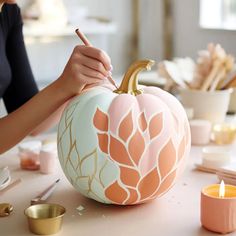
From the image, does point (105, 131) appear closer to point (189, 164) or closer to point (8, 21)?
point (189, 164)

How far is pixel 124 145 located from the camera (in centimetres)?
95

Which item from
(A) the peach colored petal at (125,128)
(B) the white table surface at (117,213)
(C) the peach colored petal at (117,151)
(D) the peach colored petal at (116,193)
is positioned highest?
(A) the peach colored petal at (125,128)

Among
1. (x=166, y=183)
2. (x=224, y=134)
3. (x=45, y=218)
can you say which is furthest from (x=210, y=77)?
(x=45, y=218)

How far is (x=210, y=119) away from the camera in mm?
1654

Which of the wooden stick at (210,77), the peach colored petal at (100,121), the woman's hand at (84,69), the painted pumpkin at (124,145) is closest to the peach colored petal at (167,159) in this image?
the painted pumpkin at (124,145)

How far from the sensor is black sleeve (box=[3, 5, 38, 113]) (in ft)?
5.44

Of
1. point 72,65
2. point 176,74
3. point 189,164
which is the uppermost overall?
point 72,65

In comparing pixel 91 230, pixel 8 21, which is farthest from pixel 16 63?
pixel 91 230

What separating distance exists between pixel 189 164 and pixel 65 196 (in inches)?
14.0

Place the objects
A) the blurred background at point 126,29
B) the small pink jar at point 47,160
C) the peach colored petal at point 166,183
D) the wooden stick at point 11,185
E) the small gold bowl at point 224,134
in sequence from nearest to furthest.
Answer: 1. the peach colored petal at point 166,183
2. the wooden stick at point 11,185
3. the small pink jar at point 47,160
4. the small gold bowl at point 224,134
5. the blurred background at point 126,29

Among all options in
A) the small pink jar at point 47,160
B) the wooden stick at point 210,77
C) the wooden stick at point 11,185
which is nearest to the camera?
the wooden stick at point 11,185

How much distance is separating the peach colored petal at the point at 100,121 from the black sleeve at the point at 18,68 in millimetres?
758

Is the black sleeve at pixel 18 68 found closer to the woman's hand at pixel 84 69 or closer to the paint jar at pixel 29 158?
the paint jar at pixel 29 158

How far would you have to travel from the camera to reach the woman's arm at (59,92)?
3.59 ft
